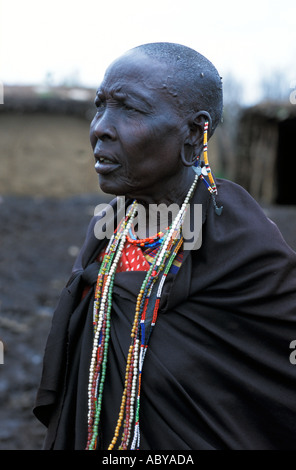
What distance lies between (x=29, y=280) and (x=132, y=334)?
16.3ft

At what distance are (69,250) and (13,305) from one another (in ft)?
5.20

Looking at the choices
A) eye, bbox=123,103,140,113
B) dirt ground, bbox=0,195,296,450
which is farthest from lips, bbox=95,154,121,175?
dirt ground, bbox=0,195,296,450

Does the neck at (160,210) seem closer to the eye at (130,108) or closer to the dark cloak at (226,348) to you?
the dark cloak at (226,348)

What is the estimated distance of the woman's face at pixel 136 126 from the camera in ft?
5.93

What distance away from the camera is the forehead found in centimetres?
181

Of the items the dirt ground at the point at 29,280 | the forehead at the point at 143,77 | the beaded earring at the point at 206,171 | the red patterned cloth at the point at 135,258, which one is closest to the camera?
the forehead at the point at 143,77

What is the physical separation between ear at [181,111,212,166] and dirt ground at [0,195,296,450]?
3.21 meters

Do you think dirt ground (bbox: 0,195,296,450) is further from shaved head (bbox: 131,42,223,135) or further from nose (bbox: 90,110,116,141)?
shaved head (bbox: 131,42,223,135)

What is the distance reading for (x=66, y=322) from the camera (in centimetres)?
211

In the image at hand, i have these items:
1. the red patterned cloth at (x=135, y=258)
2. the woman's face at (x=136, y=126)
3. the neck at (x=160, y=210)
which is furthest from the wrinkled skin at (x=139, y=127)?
the red patterned cloth at (x=135, y=258)

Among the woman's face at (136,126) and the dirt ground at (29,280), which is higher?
the woman's face at (136,126)

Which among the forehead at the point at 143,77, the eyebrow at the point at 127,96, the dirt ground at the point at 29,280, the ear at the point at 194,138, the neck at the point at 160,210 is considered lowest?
the dirt ground at the point at 29,280
